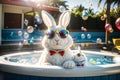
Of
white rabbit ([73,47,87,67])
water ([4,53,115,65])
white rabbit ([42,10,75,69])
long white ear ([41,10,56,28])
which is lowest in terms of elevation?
water ([4,53,115,65])

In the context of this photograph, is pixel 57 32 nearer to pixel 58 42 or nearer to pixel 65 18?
pixel 58 42

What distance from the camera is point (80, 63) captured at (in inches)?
230

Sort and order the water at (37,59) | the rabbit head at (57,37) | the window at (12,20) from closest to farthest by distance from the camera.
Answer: the rabbit head at (57,37), the water at (37,59), the window at (12,20)

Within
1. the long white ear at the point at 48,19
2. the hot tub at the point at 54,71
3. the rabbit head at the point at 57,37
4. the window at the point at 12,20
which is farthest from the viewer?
the window at the point at 12,20

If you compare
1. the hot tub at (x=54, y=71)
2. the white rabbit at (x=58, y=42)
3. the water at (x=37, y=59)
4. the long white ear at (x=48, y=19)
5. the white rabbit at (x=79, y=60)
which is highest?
the long white ear at (x=48, y=19)

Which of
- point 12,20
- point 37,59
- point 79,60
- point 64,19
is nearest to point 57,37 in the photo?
point 64,19

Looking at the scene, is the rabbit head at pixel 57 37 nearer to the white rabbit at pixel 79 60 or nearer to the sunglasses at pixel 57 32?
the sunglasses at pixel 57 32

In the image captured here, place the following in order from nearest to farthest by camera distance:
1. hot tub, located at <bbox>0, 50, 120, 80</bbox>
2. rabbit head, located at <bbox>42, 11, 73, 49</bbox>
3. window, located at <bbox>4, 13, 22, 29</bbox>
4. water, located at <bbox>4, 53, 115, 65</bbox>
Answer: hot tub, located at <bbox>0, 50, 120, 80</bbox>
rabbit head, located at <bbox>42, 11, 73, 49</bbox>
water, located at <bbox>4, 53, 115, 65</bbox>
window, located at <bbox>4, 13, 22, 29</bbox>

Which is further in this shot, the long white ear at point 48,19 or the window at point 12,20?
the window at point 12,20

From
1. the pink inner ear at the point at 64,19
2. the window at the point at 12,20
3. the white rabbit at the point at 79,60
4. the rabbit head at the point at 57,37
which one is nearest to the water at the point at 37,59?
the white rabbit at the point at 79,60

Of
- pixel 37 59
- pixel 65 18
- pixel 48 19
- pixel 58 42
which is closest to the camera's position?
pixel 58 42

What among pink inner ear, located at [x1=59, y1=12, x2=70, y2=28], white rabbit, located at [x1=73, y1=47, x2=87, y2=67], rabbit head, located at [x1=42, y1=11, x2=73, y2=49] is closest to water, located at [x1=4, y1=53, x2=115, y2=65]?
white rabbit, located at [x1=73, y1=47, x2=87, y2=67]

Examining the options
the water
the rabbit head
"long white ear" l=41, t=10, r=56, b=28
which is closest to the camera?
the rabbit head

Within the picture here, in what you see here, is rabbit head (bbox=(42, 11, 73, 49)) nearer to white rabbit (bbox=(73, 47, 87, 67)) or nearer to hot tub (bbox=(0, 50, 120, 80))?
white rabbit (bbox=(73, 47, 87, 67))
